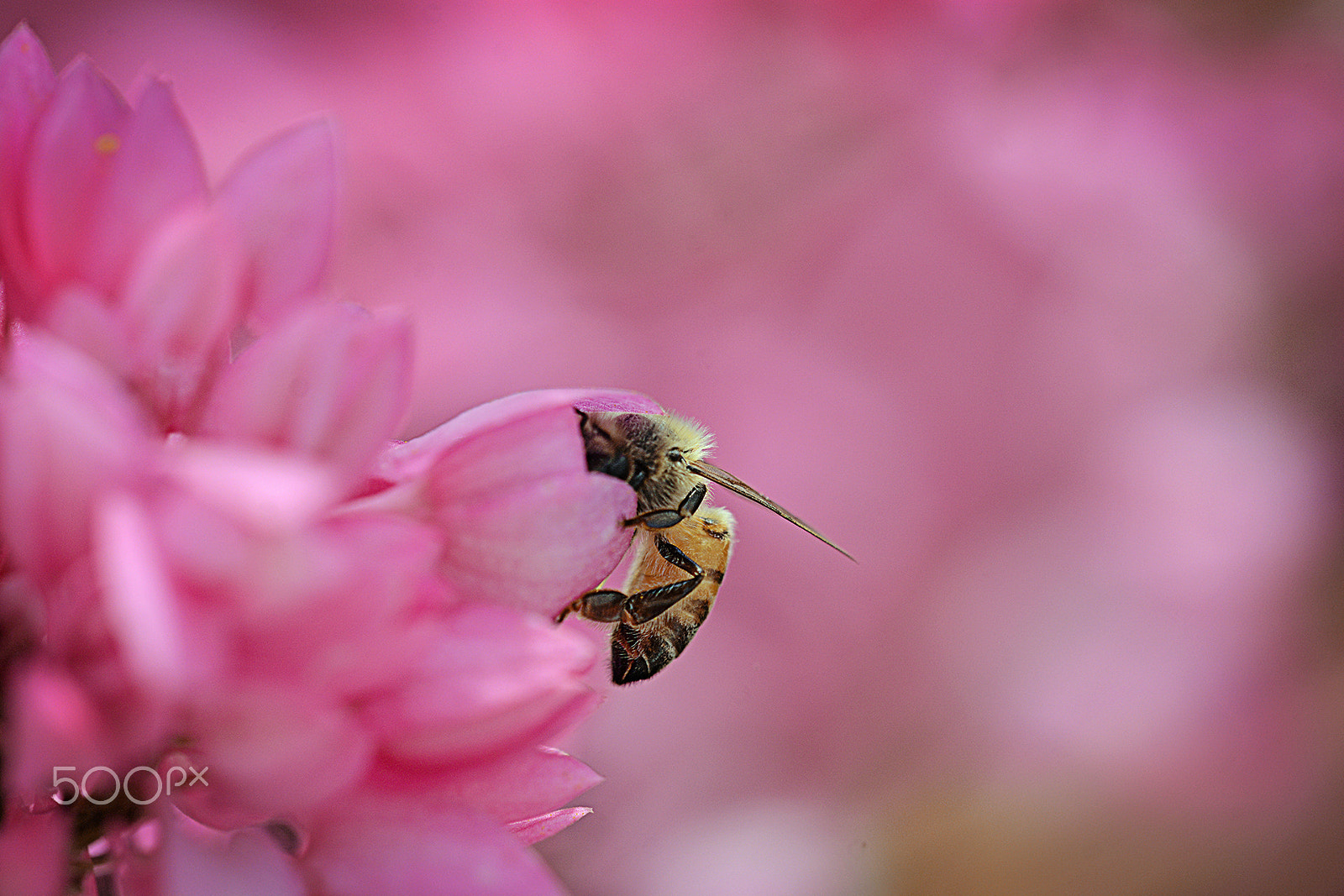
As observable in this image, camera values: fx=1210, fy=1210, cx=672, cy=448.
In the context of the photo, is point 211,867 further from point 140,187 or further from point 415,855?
point 140,187

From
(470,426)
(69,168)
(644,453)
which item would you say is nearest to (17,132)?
(69,168)

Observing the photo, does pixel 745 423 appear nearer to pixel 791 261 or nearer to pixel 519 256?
pixel 791 261

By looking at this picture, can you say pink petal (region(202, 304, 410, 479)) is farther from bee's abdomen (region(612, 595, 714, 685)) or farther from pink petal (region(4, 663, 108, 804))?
bee's abdomen (region(612, 595, 714, 685))

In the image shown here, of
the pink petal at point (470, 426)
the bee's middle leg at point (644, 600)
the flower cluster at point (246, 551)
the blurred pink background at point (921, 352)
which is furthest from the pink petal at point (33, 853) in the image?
the blurred pink background at point (921, 352)

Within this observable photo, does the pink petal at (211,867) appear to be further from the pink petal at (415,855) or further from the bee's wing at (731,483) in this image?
the bee's wing at (731,483)

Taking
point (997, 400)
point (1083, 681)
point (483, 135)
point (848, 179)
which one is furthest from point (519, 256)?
point (1083, 681)

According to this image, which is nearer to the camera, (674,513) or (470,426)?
(470,426)
